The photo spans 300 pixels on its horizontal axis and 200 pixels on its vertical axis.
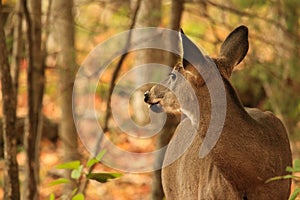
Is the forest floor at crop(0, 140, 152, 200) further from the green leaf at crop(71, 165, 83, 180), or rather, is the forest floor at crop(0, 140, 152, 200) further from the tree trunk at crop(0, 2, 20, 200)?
the green leaf at crop(71, 165, 83, 180)

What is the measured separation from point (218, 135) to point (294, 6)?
4996 millimetres

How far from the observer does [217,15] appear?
9.61m

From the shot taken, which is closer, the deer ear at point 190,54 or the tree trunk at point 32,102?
the deer ear at point 190,54

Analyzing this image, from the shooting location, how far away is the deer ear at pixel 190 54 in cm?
360

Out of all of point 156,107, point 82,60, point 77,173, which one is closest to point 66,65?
point 82,60

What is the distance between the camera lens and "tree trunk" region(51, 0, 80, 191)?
281 inches

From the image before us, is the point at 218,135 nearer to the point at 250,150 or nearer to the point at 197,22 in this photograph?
the point at 250,150

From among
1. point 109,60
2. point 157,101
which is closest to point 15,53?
point 109,60


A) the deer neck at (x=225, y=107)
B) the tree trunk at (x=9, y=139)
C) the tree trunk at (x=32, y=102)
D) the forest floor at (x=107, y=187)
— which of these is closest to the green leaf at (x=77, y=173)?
the tree trunk at (x=9, y=139)

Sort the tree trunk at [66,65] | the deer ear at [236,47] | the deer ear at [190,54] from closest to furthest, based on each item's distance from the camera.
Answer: the deer ear at [190,54] < the deer ear at [236,47] < the tree trunk at [66,65]

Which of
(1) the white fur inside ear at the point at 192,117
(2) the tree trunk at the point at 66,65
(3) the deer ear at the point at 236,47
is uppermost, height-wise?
(3) the deer ear at the point at 236,47

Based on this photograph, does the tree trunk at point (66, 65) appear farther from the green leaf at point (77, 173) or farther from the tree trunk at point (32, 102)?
the green leaf at point (77, 173)

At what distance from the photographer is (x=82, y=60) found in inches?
313

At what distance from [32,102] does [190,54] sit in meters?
2.43
